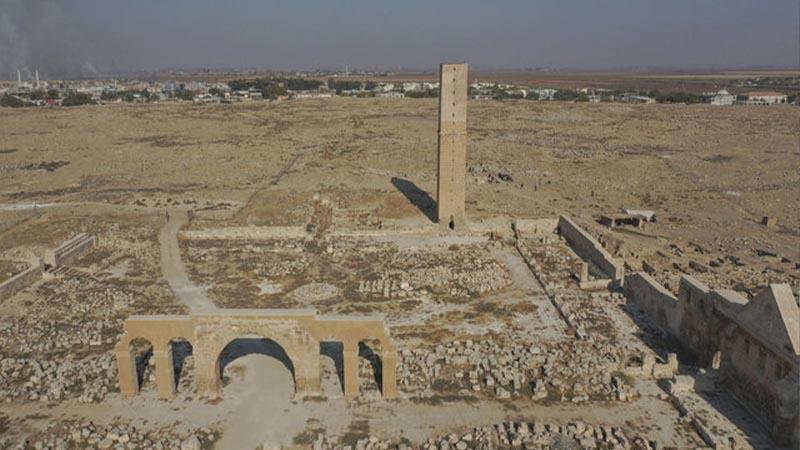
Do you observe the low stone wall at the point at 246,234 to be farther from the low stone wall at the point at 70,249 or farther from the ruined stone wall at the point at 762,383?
the ruined stone wall at the point at 762,383

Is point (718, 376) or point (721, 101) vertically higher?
point (721, 101)

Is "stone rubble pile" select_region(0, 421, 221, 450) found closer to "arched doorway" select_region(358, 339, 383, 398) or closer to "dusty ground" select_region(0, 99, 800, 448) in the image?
"dusty ground" select_region(0, 99, 800, 448)

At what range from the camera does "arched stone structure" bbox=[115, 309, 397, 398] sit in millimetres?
18203

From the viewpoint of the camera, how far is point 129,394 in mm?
18891

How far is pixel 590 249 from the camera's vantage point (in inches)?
1240

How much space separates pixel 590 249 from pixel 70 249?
2741cm

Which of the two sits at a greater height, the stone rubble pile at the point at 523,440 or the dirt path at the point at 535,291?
the dirt path at the point at 535,291

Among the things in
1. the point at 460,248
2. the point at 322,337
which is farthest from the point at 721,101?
the point at 322,337

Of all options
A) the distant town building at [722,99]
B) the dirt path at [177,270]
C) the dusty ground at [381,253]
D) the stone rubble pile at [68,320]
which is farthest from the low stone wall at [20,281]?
the distant town building at [722,99]

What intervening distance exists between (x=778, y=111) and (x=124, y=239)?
100599 millimetres

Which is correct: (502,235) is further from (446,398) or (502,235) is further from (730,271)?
(446,398)

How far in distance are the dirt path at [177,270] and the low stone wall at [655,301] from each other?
17.5 meters

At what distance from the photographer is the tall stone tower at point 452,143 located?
34.2 metres

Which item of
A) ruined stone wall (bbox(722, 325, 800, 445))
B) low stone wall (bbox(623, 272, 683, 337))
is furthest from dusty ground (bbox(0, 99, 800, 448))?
low stone wall (bbox(623, 272, 683, 337))
